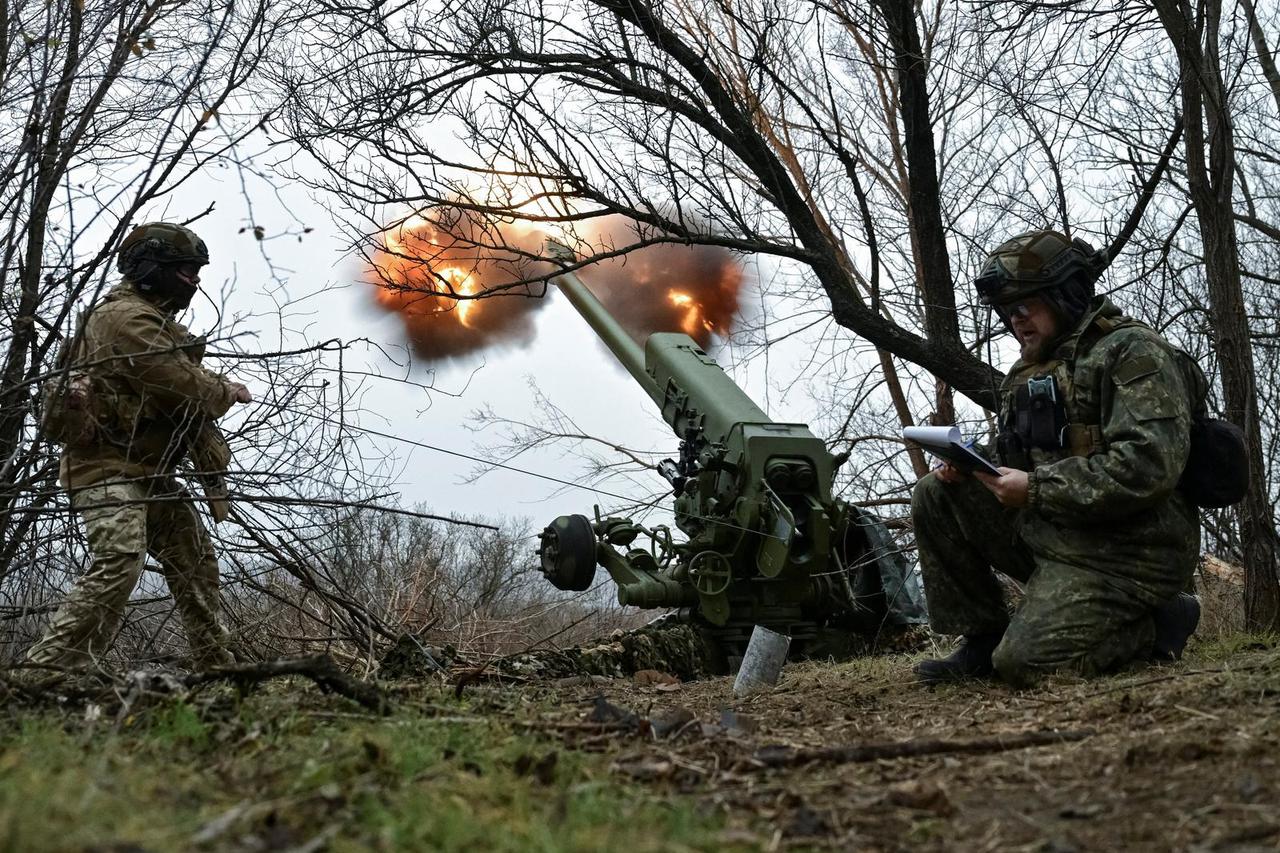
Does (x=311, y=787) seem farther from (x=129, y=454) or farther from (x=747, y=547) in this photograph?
(x=747, y=547)

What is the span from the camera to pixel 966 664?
17.7 ft

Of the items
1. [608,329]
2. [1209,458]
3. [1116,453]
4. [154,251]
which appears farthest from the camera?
[608,329]

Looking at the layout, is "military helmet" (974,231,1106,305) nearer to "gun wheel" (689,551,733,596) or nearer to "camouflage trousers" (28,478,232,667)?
"gun wheel" (689,551,733,596)

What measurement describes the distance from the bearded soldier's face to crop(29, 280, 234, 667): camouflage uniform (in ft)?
11.5

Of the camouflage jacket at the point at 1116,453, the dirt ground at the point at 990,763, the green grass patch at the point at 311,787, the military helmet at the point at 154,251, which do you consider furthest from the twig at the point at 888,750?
the military helmet at the point at 154,251

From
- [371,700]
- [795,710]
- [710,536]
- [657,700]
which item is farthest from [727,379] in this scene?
[371,700]

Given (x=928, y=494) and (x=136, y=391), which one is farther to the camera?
(x=136, y=391)

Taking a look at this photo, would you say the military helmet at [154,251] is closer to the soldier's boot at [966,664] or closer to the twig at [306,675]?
the twig at [306,675]

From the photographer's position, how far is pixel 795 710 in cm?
466

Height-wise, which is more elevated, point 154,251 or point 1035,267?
point 154,251

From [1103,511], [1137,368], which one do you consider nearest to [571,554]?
[1103,511]

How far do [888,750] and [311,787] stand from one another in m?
1.53

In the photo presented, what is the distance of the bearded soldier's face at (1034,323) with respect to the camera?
5340 millimetres

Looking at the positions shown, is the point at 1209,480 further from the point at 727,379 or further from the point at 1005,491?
the point at 727,379
